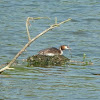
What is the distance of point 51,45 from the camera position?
904 inches

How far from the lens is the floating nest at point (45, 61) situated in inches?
701

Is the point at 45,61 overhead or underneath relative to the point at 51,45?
underneath

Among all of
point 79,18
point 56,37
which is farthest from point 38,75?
point 79,18

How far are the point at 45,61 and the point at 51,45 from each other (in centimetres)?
505

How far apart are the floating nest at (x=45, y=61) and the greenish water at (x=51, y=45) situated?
49cm

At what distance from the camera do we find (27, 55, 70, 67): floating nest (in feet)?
58.4

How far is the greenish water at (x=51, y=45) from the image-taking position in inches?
524

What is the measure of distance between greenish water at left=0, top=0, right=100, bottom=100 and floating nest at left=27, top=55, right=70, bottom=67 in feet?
1.60

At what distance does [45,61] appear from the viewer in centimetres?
1794

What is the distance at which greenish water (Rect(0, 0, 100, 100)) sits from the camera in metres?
13.3

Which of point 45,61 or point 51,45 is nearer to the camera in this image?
point 45,61

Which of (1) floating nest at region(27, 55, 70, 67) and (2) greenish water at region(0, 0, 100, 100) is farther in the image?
(1) floating nest at region(27, 55, 70, 67)

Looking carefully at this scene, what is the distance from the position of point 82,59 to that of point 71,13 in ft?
41.6

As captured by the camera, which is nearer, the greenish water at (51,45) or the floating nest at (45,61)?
the greenish water at (51,45)
